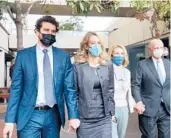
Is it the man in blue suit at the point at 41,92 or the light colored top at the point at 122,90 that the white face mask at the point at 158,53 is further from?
the man in blue suit at the point at 41,92

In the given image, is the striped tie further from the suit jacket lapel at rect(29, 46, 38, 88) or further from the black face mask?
the black face mask

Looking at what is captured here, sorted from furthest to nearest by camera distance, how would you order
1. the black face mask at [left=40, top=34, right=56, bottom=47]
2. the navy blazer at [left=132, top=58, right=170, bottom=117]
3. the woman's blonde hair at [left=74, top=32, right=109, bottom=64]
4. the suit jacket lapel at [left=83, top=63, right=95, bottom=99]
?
the navy blazer at [left=132, top=58, right=170, bottom=117]
the woman's blonde hair at [left=74, top=32, right=109, bottom=64]
the suit jacket lapel at [left=83, top=63, right=95, bottom=99]
the black face mask at [left=40, top=34, right=56, bottom=47]

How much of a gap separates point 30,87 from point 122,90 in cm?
180

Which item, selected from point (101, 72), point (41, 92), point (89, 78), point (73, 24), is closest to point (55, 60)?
point (41, 92)

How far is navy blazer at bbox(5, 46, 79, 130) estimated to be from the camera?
152 inches

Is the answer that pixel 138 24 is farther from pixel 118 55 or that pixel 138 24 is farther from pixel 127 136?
pixel 118 55

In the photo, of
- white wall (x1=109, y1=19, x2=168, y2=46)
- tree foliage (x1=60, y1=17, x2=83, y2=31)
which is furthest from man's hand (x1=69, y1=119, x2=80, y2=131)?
tree foliage (x1=60, y1=17, x2=83, y2=31)

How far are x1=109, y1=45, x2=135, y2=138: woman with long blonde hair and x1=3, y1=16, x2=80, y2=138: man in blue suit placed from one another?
1.31 metres

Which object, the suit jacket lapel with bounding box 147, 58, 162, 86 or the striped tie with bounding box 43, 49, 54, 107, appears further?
the suit jacket lapel with bounding box 147, 58, 162, 86

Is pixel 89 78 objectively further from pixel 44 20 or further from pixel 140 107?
pixel 140 107

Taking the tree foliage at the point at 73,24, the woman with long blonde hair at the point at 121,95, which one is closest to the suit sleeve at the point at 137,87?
the woman with long blonde hair at the point at 121,95

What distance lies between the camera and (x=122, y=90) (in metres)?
5.29

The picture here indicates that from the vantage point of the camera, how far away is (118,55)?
554cm

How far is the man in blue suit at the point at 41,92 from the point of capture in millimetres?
3855
